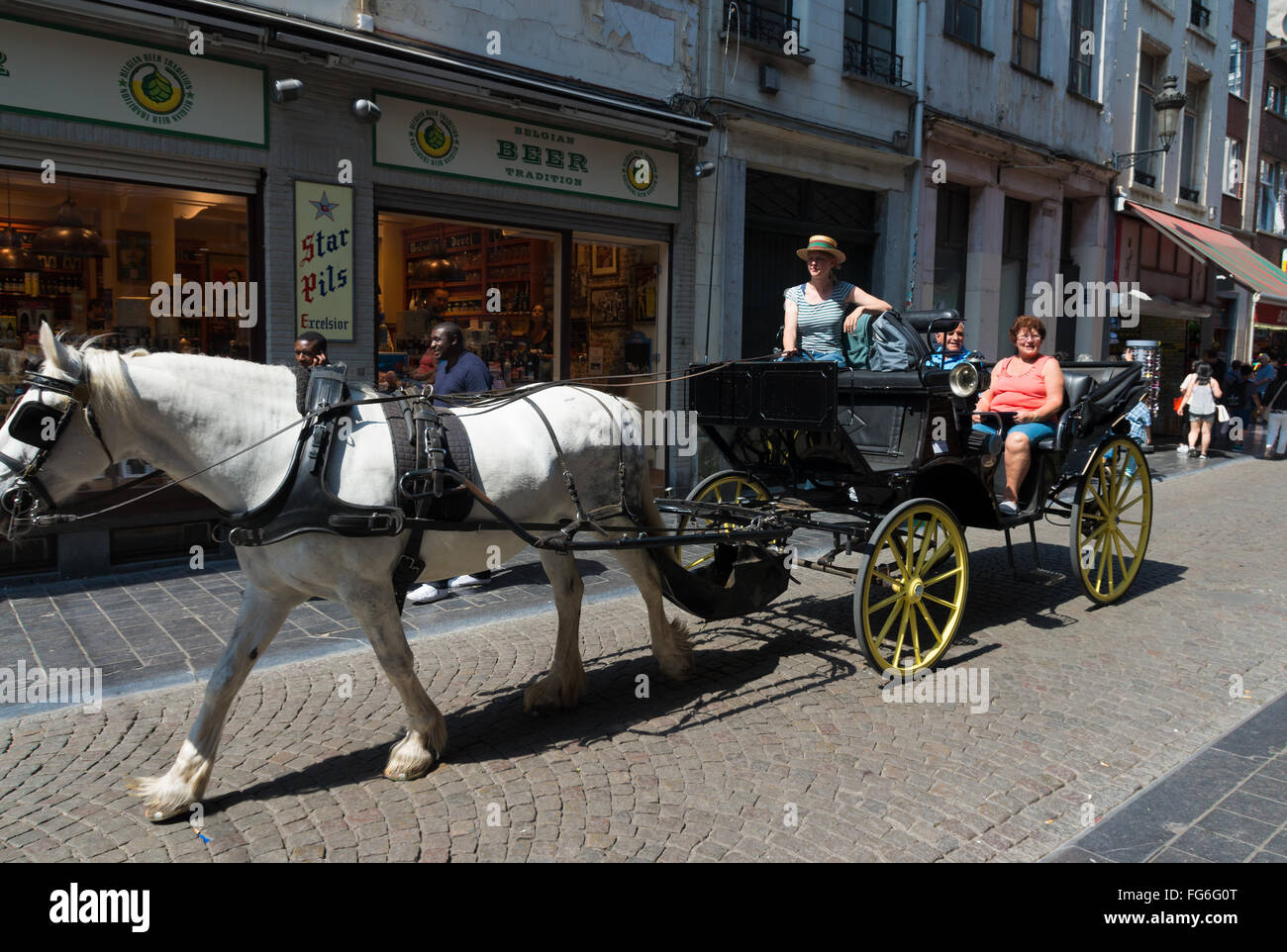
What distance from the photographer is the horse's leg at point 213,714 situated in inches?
140

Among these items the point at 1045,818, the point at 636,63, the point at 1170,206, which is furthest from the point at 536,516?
the point at 1170,206

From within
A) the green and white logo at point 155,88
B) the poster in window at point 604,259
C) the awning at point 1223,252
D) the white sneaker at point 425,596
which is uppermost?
the awning at point 1223,252

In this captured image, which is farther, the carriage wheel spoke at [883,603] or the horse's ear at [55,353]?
the carriage wheel spoke at [883,603]

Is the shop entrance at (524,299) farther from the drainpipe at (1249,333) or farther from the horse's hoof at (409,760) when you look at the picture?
the drainpipe at (1249,333)

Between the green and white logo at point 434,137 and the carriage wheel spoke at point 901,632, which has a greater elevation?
the green and white logo at point 434,137

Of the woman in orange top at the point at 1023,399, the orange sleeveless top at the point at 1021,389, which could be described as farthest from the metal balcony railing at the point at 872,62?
the orange sleeveless top at the point at 1021,389

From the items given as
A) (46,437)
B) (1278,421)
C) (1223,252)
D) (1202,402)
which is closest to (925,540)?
(46,437)

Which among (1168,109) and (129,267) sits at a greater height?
(1168,109)

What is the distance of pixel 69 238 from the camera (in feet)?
23.9

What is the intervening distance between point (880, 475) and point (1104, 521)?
2560 millimetres

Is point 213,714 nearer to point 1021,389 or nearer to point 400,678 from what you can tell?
point 400,678

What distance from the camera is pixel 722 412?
5.60 metres

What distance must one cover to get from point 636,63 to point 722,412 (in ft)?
21.0

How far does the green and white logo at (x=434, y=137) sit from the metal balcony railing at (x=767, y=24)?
4.40m
